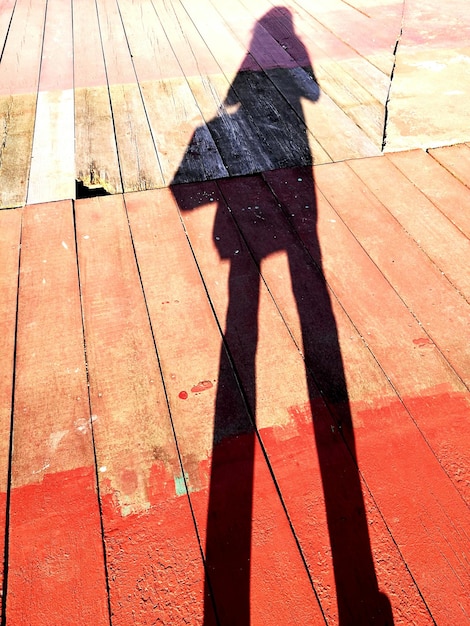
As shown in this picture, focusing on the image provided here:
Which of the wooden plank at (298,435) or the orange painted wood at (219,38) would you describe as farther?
the orange painted wood at (219,38)

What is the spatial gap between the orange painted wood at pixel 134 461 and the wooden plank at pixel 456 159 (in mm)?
2076

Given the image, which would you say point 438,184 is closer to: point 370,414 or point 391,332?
point 391,332

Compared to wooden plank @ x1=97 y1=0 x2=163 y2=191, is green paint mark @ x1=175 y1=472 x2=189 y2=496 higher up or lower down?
lower down

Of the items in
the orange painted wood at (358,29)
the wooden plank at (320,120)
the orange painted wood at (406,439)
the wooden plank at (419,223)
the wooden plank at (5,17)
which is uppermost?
the wooden plank at (5,17)

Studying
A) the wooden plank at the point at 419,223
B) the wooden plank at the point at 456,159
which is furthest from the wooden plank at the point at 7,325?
the wooden plank at the point at 456,159

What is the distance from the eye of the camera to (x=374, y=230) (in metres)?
2.47

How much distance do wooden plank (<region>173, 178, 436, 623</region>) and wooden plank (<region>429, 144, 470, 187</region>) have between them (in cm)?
134

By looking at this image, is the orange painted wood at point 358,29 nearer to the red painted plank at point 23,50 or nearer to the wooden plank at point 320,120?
the wooden plank at point 320,120

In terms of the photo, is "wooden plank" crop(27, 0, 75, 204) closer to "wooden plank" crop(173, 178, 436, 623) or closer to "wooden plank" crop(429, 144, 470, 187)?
"wooden plank" crop(173, 178, 436, 623)

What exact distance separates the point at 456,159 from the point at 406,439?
2.16 m

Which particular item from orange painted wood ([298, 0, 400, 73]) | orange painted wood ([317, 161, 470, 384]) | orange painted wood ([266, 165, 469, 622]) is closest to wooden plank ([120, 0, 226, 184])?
orange painted wood ([317, 161, 470, 384])

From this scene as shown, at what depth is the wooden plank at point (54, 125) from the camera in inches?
107

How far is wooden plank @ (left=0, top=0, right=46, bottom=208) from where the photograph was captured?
2764 mm

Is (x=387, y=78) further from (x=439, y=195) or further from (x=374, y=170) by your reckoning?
(x=439, y=195)
